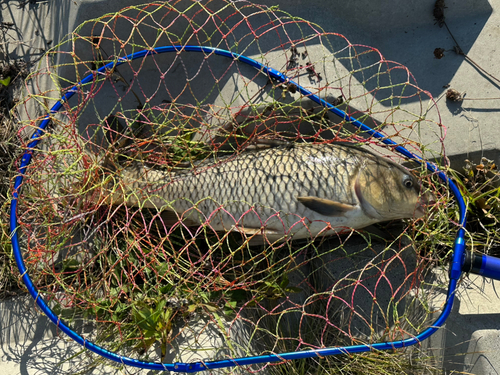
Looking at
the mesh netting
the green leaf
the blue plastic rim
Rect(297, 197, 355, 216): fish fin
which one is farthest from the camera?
the green leaf

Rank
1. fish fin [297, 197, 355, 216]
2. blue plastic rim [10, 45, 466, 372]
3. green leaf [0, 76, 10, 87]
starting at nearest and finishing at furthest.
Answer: blue plastic rim [10, 45, 466, 372]
fish fin [297, 197, 355, 216]
green leaf [0, 76, 10, 87]

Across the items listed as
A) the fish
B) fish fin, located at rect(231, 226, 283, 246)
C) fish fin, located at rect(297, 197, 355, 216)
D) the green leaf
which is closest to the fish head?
the fish

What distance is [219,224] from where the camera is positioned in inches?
88.3

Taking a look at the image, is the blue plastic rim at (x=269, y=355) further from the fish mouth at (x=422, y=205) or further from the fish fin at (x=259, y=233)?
the fish fin at (x=259, y=233)

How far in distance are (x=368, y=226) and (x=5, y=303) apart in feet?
7.87

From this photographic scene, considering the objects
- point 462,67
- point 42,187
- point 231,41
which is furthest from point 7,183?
point 462,67

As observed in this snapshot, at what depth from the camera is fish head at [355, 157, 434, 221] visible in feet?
6.73

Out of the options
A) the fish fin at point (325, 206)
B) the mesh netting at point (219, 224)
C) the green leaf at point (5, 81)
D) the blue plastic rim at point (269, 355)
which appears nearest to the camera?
the blue plastic rim at point (269, 355)

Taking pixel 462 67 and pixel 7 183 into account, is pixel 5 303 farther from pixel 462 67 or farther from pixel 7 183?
pixel 462 67

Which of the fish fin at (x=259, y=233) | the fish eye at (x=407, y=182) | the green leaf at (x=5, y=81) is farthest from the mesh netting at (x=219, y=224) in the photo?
the green leaf at (x=5, y=81)

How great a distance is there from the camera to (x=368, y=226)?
2.35 metres

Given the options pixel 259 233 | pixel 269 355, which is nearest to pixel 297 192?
pixel 259 233

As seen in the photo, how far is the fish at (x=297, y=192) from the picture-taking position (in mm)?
2061

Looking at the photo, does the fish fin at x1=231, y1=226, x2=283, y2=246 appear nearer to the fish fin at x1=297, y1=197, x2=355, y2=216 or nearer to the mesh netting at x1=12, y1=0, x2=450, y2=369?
the mesh netting at x1=12, y1=0, x2=450, y2=369
